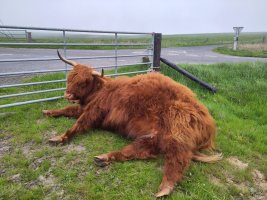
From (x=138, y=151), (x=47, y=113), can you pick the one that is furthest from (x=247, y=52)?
(x=138, y=151)

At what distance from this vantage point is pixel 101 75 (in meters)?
4.81

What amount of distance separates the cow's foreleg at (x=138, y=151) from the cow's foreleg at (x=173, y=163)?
0.24 m

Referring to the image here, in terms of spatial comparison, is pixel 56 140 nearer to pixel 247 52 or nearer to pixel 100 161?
pixel 100 161

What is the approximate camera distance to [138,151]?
3.93 m

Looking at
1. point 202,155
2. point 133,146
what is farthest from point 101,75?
point 202,155

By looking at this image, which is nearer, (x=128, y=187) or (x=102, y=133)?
(x=128, y=187)

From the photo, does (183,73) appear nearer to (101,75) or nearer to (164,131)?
(101,75)

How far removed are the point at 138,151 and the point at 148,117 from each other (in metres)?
0.48

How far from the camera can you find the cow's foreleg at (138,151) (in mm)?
3852

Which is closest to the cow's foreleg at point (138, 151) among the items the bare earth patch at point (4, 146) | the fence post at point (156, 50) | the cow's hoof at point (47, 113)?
the bare earth patch at point (4, 146)

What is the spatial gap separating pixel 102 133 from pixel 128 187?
4.57 feet

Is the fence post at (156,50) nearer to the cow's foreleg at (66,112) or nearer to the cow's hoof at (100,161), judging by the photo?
the cow's foreleg at (66,112)

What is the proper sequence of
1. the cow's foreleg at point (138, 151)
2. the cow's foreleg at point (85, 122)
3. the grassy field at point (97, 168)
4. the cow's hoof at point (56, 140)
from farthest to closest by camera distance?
the cow's foreleg at point (85, 122) < the cow's hoof at point (56, 140) < the cow's foreleg at point (138, 151) < the grassy field at point (97, 168)

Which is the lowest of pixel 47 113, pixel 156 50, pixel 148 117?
pixel 47 113
